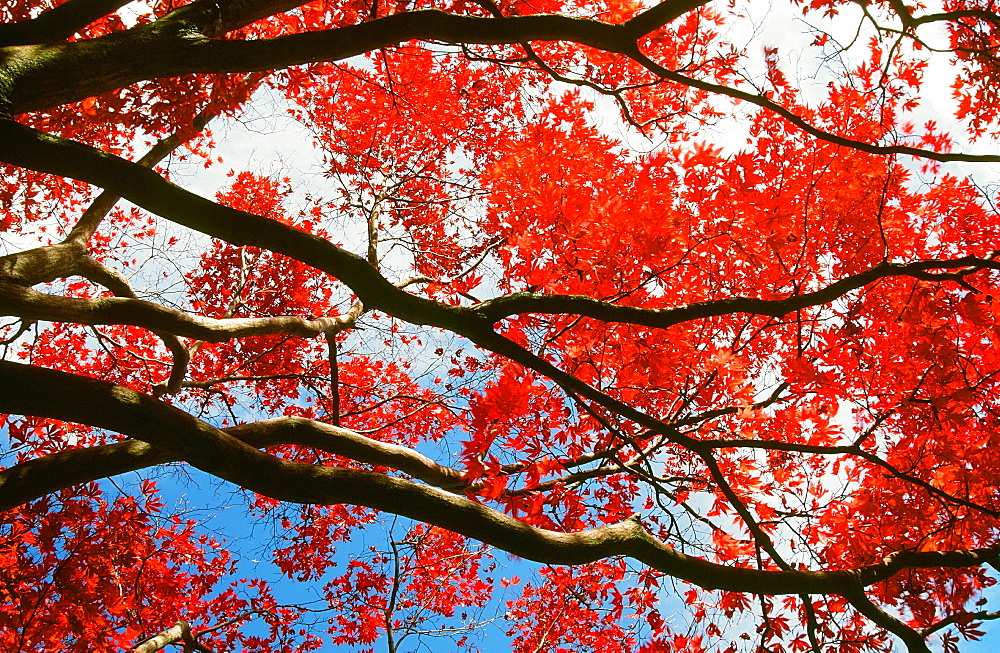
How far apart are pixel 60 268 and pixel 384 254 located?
357cm

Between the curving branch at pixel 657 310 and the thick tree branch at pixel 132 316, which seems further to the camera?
the thick tree branch at pixel 132 316

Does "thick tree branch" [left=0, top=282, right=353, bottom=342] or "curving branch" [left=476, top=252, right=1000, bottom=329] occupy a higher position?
"thick tree branch" [left=0, top=282, right=353, bottom=342]

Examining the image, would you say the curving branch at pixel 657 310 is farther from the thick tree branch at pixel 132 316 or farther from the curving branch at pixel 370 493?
the thick tree branch at pixel 132 316

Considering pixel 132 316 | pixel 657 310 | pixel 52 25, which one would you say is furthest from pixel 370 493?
pixel 52 25

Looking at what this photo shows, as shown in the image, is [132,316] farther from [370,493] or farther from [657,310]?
[657,310]

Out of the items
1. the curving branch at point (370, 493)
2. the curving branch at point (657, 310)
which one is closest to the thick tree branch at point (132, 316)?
the curving branch at point (370, 493)

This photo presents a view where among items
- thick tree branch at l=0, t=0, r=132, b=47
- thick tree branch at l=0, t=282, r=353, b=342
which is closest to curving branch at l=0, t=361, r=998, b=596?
thick tree branch at l=0, t=282, r=353, b=342

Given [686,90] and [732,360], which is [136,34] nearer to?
[732,360]

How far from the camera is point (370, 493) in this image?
3.30 meters

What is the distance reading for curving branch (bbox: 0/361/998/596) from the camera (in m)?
3.00

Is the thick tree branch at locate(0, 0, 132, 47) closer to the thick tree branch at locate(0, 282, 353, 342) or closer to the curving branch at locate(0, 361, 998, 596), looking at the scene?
the thick tree branch at locate(0, 282, 353, 342)

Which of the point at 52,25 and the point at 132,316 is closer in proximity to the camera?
the point at 52,25

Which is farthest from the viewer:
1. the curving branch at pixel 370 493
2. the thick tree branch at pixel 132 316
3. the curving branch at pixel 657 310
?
the thick tree branch at pixel 132 316

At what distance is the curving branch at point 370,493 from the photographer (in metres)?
3.00
